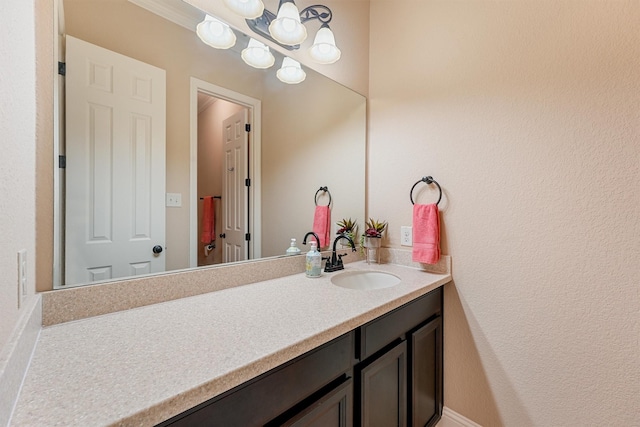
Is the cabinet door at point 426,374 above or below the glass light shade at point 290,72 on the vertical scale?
below

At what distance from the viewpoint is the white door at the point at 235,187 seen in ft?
4.01

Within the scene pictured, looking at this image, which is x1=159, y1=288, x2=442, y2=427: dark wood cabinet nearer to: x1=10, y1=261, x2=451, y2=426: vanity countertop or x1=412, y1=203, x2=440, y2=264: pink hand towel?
x1=10, y1=261, x2=451, y2=426: vanity countertop

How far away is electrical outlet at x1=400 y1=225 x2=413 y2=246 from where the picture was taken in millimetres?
1610

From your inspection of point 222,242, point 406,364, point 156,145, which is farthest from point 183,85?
point 406,364

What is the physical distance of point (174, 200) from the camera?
107cm

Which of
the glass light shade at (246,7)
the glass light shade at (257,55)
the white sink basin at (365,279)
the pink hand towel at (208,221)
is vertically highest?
the glass light shade at (246,7)

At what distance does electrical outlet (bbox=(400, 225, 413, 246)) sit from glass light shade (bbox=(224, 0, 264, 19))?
1306mm

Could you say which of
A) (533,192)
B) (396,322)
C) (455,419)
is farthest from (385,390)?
(533,192)

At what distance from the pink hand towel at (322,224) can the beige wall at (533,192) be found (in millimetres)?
462

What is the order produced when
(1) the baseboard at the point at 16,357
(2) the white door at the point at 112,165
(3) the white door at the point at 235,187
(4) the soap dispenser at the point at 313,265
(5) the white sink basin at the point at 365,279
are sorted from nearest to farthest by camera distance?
1. (1) the baseboard at the point at 16,357
2. (2) the white door at the point at 112,165
3. (3) the white door at the point at 235,187
4. (4) the soap dispenser at the point at 313,265
5. (5) the white sink basin at the point at 365,279

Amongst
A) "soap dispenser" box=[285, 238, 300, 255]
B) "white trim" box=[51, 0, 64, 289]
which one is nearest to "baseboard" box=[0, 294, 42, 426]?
"white trim" box=[51, 0, 64, 289]

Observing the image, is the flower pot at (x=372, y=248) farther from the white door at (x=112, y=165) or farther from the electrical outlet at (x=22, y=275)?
the electrical outlet at (x=22, y=275)

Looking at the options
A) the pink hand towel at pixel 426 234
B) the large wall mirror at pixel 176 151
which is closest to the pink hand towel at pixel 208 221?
the large wall mirror at pixel 176 151

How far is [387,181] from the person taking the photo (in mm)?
1715
